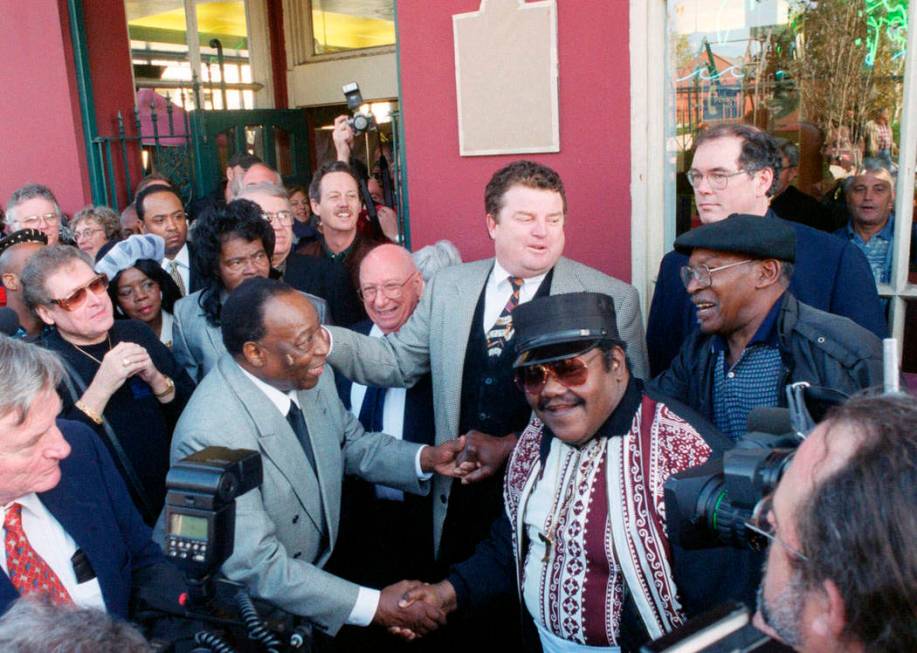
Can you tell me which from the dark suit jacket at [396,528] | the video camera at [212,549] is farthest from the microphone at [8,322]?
the video camera at [212,549]

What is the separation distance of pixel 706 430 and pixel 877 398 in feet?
3.04

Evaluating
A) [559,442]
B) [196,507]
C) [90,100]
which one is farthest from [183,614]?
[90,100]

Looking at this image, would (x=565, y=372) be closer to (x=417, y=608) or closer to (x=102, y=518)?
(x=417, y=608)

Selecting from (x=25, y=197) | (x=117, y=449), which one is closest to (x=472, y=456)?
(x=117, y=449)

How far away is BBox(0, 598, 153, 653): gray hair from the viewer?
3.79 feet

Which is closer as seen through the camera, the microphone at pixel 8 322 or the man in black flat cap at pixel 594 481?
the man in black flat cap at pixel 594 481

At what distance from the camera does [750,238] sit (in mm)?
2203

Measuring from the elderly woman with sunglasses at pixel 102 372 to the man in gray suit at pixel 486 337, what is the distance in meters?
0.73

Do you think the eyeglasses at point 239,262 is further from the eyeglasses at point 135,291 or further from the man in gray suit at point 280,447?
A: the man in gray suit at point 280,447

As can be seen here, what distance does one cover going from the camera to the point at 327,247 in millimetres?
4320

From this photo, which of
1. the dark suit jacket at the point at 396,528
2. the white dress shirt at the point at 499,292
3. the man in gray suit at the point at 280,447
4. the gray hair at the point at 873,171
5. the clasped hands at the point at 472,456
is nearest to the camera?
the man in gray suit at the point at 280,447

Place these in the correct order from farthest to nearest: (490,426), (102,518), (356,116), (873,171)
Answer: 1. (356,116)
2. (873,171)
3. (490,426)
4. (102,518)

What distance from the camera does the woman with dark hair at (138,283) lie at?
3373mm

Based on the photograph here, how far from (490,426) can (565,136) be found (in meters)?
1.75
